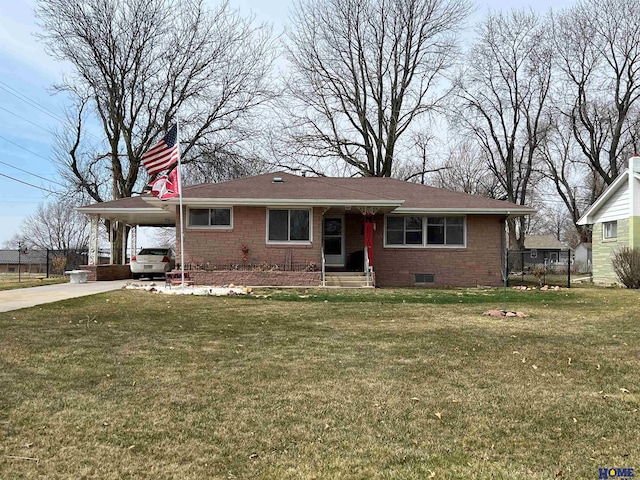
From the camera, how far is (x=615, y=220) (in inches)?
832

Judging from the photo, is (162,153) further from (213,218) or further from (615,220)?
(615,220)

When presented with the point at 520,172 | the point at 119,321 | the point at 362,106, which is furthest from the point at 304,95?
the point at 119,321

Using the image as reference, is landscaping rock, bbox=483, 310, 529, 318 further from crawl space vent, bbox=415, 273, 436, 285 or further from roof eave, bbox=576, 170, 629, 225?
A: roof eave, bbox=576, 170, 629, 225

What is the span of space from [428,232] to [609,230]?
8.37 metres

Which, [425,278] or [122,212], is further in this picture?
[122,212]

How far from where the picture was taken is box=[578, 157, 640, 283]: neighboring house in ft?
64.2

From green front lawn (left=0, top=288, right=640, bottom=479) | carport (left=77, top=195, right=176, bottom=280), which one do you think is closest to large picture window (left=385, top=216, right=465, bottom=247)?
carport (left=77, top=195, right=176, bottom=280)

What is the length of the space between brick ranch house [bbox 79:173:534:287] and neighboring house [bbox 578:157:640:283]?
4244 millimetres

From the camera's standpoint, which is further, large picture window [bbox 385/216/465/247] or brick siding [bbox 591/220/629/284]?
brick siding [bbox 591/220/629/284]

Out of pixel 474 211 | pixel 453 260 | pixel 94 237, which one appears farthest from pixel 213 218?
pixel 474 211

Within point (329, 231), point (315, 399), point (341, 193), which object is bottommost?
point (315, 399)

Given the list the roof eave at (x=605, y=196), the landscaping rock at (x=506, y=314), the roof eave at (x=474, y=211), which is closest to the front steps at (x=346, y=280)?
the roof eave at (x=474, y=211)

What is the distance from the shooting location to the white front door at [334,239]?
19.9 meters

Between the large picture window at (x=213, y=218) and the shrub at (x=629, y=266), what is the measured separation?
534 inches
